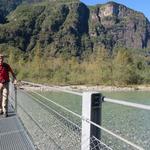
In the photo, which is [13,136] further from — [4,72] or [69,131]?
[4,72]

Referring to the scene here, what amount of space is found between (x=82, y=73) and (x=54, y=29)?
9766 centimetres

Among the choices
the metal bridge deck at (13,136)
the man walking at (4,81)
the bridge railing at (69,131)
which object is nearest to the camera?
the bridge railing at (69,131)

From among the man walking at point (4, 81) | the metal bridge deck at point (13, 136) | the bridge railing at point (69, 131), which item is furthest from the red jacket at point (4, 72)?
the metal bridge deck at point (13, 136)

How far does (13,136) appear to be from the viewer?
7.14 m

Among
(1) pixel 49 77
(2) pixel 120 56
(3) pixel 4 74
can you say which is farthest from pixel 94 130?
(2) pixel 120 56

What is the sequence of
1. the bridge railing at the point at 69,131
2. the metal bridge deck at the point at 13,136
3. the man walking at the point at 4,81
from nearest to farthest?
the bridge railing at the point at 69,131
the metal bridge deck at the point at 13,136
the man walking at the point at 4,81

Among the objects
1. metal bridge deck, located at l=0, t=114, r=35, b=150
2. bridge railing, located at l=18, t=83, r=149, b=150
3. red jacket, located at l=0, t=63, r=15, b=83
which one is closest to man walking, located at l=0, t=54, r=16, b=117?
red jacket, located at l=0, t=63, r=15, b=83

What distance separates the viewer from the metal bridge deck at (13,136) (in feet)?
20.7

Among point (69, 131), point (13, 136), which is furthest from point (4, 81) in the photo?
point (13, 136)

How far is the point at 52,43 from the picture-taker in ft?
555

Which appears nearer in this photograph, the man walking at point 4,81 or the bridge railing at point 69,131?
the bridge railing at point 69,131

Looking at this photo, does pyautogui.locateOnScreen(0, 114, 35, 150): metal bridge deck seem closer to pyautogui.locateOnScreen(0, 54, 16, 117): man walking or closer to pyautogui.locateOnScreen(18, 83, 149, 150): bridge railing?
pyautogui.locateOnScreen(0, 54, 16, 117): man walking

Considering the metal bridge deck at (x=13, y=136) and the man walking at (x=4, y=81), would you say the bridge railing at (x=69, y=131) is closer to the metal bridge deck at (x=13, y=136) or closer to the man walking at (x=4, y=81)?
the metal bridge deck at (x=13, y=136)

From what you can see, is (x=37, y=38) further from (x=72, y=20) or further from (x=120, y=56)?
(x=120, y=56)
